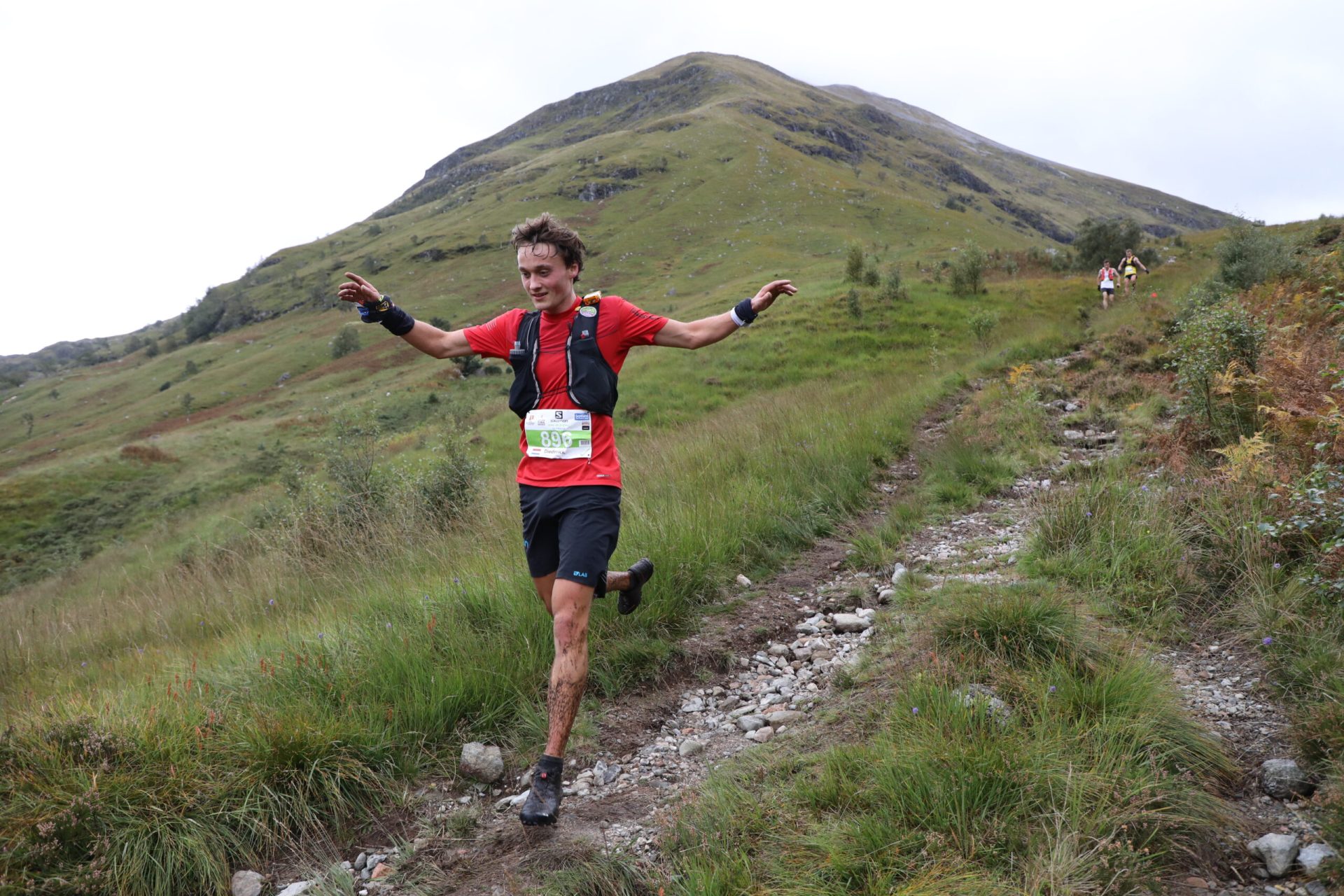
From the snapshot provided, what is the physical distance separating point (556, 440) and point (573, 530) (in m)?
0.55

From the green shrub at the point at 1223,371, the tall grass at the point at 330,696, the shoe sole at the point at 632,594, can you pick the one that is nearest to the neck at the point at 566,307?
the shoe sole at the point at 632,594

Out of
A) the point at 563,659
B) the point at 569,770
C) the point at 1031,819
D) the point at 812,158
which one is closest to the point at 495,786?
the point at 569,770

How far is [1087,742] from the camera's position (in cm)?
251

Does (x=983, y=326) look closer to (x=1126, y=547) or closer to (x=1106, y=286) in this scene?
(x=1106, y=286)

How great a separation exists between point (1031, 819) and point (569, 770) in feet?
7.16

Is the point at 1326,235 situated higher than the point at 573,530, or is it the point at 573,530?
the point at 1326,235

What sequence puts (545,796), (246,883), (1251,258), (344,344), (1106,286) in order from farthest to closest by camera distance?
(344,344)
(1106,286)
(1251,258)
(545,796)
(246,883)

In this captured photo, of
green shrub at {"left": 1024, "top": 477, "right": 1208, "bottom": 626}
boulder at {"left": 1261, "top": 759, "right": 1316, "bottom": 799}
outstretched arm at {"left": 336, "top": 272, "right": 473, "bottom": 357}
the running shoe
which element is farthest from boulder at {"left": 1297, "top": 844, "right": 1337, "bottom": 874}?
outstretched arm at {"left": 336, "top": 272, "right": 473, "bottom": 357}

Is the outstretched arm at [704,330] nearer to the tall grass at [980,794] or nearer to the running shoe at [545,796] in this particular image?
the tall grass at [980,794]

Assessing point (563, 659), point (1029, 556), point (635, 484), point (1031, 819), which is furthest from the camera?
point (635, 484)

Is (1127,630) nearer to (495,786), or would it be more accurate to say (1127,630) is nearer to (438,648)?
(495,786)

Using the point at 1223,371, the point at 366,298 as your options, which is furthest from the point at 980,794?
the point at 1223,371

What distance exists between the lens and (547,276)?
150 inches

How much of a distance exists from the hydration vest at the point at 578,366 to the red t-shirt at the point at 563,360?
0.03 metres
